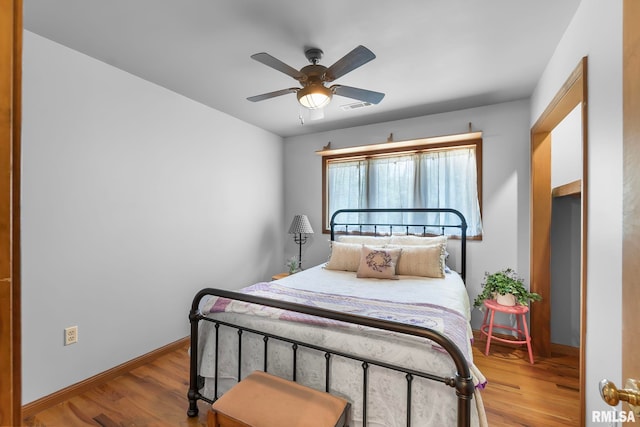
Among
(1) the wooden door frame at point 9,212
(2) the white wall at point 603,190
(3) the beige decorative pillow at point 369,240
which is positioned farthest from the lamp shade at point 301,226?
(1) the wooden door frame at point 9,212

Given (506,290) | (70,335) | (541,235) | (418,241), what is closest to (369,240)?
(418,241)

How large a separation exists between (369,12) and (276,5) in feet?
1.81

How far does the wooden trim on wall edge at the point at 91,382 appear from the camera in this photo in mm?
1961

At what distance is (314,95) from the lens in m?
2.04

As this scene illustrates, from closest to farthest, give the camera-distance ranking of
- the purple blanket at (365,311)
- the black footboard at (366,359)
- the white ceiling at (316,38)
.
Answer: the black footboard at (366,359), the purple blanket at (365,311), the white ceiling at (316,38)

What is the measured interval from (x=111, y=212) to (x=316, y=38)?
2.10 metres

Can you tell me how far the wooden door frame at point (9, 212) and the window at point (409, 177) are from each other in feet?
11.3

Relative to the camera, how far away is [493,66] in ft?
7.83

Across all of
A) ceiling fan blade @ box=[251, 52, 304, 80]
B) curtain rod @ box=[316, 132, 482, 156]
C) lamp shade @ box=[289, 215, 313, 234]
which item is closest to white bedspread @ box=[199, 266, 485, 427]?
ceiling fan blade @ box=[251, 52, 304, 80]

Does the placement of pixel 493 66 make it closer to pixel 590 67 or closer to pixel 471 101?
pixel 471 101

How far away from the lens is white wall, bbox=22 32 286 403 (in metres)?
2.00

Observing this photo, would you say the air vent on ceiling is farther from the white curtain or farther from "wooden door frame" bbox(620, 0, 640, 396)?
"wooden door frame" bbox(620, 0, 640, 396)

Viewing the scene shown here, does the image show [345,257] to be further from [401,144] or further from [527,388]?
[527,388]
